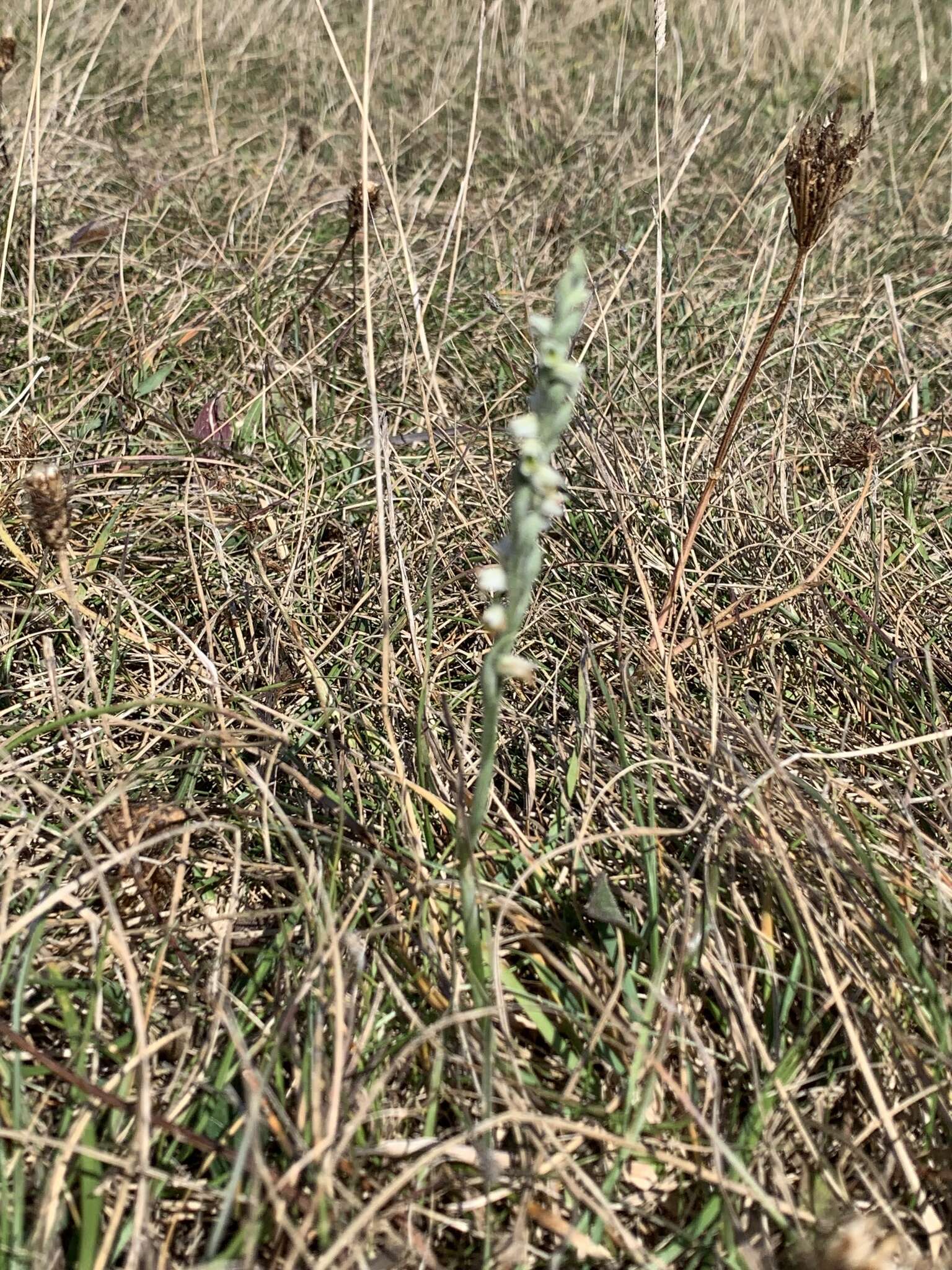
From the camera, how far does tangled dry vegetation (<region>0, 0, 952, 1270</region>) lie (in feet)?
3.96

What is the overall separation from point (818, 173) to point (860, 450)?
29.3 inches

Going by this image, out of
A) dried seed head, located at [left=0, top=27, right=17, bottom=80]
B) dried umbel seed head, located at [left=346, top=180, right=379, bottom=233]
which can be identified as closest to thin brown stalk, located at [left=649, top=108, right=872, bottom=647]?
dried umbel seed head, located at [left=346, top=180, right=379, bottom=233]

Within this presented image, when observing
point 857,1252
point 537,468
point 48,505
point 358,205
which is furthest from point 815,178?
point 857,1252

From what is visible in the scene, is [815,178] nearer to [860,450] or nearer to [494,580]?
[860,450]

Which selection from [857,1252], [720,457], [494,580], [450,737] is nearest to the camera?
[857,1252]

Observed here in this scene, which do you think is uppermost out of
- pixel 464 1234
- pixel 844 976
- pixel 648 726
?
pixel 648 726

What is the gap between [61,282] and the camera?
9.61 ft

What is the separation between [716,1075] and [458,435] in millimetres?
1659

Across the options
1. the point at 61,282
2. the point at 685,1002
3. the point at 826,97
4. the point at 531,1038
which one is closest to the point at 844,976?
the point at 685,1002

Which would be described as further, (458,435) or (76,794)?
(458,435)

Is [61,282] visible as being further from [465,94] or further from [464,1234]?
[464,1234]

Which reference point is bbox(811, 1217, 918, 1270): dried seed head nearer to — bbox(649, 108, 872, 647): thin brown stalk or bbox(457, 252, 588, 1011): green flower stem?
bbox(457, 252, 588, 1011): green flower stem

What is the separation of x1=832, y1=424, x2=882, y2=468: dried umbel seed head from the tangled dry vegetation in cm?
2

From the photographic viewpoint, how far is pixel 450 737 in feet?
5.82
